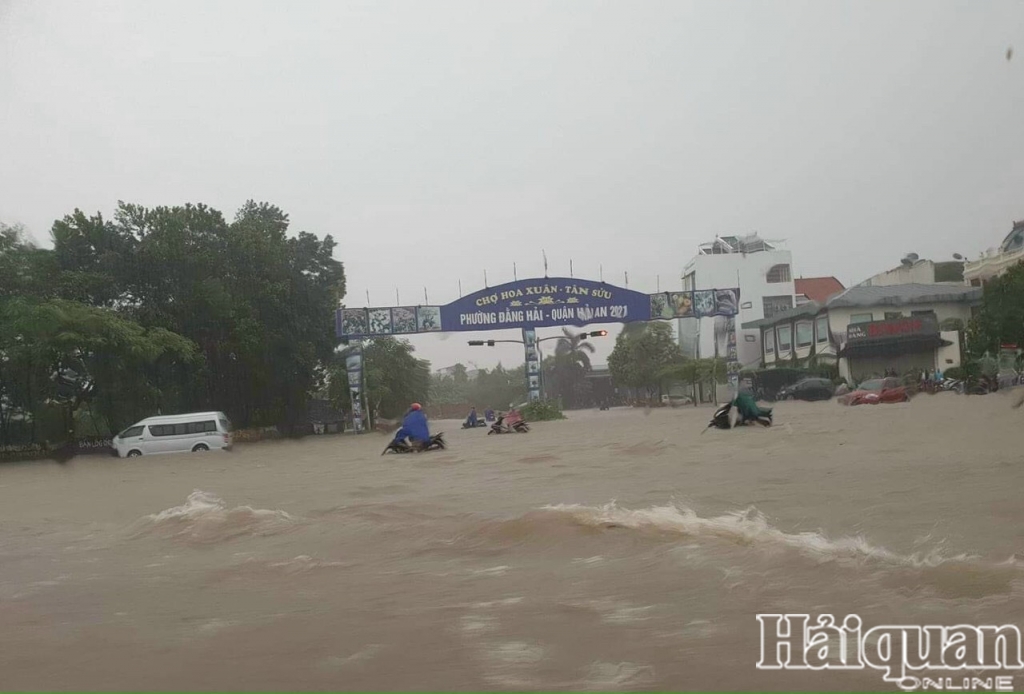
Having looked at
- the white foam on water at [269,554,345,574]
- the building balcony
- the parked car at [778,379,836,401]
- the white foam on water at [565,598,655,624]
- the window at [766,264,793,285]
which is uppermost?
the window at [766,264,793,285]

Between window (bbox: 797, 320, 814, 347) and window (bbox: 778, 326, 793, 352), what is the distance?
50 centimetres

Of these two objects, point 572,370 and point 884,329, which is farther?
point 572,370

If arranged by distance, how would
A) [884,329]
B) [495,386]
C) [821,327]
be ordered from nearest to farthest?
[884,329], [821,327], [495,386]

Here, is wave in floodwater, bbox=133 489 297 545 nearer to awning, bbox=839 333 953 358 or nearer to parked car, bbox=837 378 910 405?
parked car, bbox=837 378 910 405

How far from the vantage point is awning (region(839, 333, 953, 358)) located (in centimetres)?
3205

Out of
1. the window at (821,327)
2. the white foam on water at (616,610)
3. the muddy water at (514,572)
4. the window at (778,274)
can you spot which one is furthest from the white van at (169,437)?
the window at (778,274)

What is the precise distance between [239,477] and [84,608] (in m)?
10.2

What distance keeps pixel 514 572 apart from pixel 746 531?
1.77 m

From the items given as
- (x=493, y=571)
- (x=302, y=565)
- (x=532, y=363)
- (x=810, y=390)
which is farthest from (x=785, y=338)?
(x=493, y=571)

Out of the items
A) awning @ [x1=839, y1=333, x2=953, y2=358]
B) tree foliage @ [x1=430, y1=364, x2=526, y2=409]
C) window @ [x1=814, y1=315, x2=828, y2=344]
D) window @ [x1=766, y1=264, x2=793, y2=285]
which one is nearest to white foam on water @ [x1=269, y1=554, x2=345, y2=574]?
awning @ [x1=839, y1=333, x2=953, y2=358]

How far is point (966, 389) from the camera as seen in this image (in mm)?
25703

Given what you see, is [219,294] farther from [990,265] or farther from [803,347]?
[990,265]

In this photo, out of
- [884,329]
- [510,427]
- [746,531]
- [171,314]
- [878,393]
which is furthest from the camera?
[884,329]

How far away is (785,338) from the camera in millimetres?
39312
